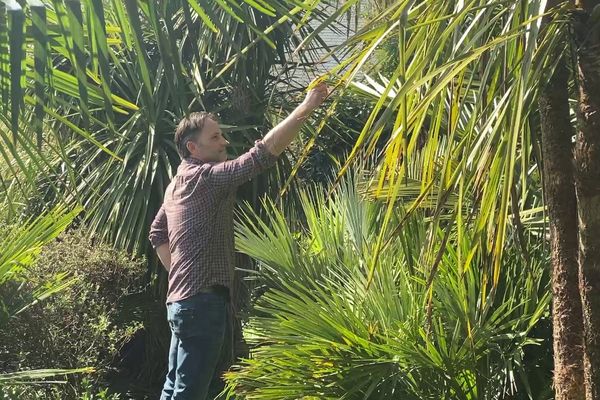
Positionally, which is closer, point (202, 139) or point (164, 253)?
point (202, 139)

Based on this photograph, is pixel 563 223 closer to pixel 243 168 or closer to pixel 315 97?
pixel 315 97

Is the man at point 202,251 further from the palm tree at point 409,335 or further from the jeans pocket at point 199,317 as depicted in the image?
the palm tree at point 409,335

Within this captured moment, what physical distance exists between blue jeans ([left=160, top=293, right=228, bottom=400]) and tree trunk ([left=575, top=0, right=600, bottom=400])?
6.12 feet

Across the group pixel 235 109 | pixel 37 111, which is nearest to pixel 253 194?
pixel 235 109

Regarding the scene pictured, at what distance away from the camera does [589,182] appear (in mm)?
2715

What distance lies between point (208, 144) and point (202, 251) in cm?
50

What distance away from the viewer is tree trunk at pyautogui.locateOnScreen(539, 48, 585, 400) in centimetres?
289

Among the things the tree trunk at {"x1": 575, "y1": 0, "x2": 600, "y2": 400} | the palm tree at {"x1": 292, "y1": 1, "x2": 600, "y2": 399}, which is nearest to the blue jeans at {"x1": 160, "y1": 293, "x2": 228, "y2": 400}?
the palm tree at {"x1": 292, "y1": 1, "x2": 600, "y2": 399}

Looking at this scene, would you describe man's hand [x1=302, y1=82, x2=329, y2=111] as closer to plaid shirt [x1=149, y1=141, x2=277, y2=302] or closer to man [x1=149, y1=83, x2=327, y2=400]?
man [x1=149, y1=83, x2=327, y2=400]

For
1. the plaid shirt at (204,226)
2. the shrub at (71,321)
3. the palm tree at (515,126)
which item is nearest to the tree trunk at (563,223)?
the palm tree at (515,126)

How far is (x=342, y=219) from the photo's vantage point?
4.74m

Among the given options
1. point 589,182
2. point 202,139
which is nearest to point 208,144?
point 202,139

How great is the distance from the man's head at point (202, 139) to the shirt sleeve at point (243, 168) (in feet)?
0.73

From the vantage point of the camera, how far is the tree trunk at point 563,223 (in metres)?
2.89
